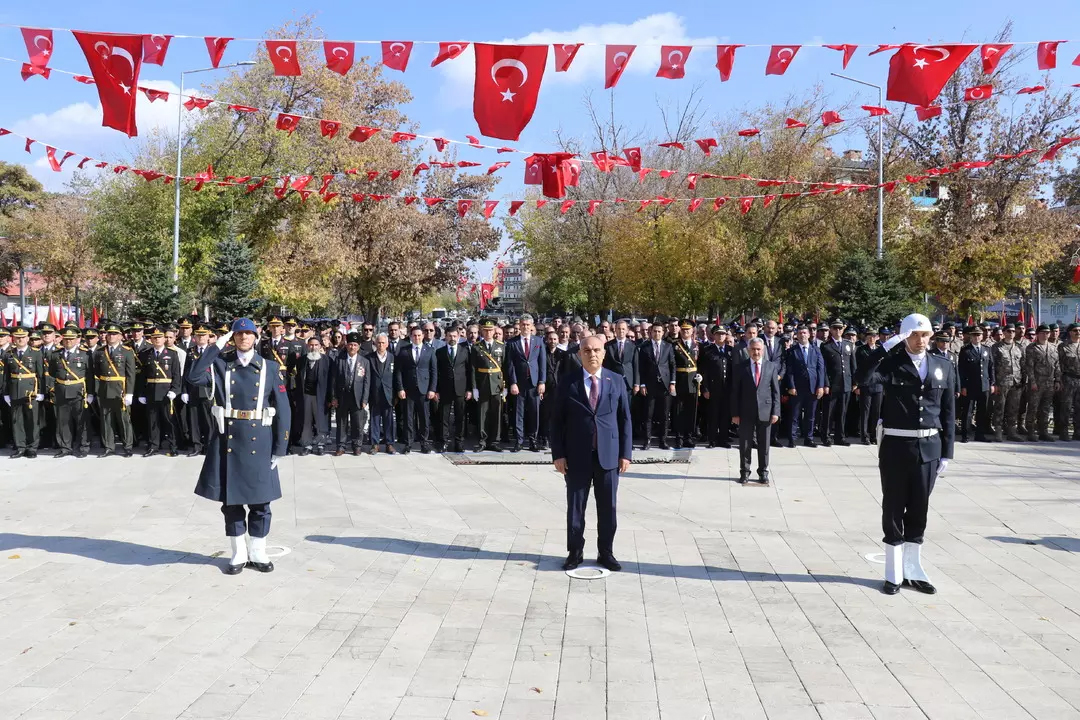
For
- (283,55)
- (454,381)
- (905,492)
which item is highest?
(283,55)

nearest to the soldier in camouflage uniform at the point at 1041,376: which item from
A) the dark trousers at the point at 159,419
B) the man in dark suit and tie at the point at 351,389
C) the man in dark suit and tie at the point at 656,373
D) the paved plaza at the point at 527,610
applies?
the paved plaza at the point at 527,610

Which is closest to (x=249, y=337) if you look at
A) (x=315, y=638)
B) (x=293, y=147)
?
(x=315, y=638)

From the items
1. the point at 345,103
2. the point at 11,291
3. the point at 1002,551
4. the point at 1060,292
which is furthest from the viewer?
the point at 11,291

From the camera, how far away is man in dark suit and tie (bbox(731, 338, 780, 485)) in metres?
10.5

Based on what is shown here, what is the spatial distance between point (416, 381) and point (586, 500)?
6.40 m

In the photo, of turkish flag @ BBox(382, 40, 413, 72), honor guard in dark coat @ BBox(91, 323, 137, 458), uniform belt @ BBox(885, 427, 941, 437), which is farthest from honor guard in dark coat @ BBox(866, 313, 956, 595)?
honor guard in dark coat @ BBox(91, 323, 137, 458)

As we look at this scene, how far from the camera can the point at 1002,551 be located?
25.2 ft

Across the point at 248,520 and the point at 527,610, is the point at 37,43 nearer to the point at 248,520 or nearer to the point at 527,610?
the point at 248,520

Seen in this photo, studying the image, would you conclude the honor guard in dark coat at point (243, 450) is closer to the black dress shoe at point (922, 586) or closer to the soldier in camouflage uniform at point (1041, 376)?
the black dress shoe at point (922, 586)

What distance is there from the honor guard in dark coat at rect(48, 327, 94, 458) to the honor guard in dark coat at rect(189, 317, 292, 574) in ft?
22.1

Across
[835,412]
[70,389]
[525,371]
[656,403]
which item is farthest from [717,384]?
[70,389]

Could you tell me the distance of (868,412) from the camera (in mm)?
14031

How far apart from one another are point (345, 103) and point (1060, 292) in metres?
38.9

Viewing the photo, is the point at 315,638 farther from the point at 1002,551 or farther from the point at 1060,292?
the point at 1060,292
